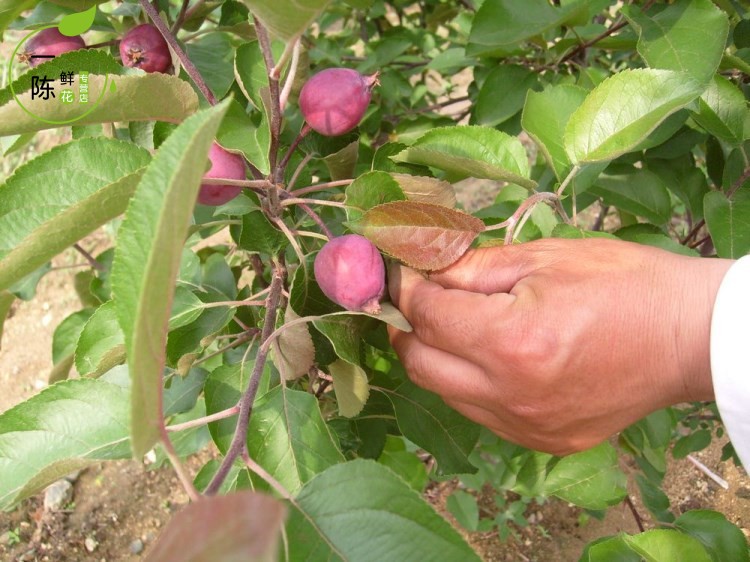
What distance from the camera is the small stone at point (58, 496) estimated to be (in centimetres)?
245

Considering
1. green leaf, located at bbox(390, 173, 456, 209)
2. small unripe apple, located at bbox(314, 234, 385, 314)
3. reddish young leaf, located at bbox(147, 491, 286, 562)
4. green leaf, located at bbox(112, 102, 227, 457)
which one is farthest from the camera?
green leaf, located at bbox(390, 173, 456, 209)

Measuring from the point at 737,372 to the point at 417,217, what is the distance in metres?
0.46

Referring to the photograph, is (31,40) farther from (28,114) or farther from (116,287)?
(116,287)

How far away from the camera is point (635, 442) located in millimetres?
1390

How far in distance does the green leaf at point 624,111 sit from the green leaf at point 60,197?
64 cm

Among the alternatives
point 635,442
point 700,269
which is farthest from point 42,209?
point 635,442

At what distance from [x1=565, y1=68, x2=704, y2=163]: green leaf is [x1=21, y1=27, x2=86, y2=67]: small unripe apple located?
0.81m

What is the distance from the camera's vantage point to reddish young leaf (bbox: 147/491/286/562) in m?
0.39

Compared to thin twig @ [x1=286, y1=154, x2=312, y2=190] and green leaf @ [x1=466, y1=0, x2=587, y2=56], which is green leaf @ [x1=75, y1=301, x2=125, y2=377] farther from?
green leaf @ [x1=466, y1=0, x2=587, y2=56]

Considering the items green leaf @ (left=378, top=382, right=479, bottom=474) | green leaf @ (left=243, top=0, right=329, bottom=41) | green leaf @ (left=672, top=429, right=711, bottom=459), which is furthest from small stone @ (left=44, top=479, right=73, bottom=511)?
green leaf @ (left=243, top=0, right=329, bottom=41)

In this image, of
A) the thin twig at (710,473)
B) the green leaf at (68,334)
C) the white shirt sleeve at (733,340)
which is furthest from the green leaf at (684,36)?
the thin twig at (710,473)

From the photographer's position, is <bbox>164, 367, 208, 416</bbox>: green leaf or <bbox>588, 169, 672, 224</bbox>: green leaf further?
<bbox>588, 169, 672, 224</bbox>: green leaf

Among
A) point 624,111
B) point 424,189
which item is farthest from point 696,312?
point 424,189

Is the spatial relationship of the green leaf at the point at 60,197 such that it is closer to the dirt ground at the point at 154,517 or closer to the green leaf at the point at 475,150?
the green leaf at the point at 475,150
